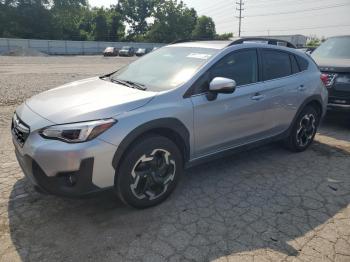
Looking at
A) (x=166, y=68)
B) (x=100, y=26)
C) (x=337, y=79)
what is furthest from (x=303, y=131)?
(x=100, y=26)

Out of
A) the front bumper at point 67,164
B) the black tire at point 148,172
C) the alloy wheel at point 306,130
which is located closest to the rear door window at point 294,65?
the alloy wheel at point 306,130

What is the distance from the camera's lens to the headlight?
289 centimetres

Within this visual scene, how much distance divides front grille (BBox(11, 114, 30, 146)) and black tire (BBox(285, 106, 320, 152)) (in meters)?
3.76

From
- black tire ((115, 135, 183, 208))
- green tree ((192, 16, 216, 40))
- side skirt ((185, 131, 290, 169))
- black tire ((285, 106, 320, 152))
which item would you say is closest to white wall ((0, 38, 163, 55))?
green tree ((192, 16, 216, 40))

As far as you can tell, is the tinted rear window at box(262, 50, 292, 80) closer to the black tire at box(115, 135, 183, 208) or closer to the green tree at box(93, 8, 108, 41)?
the black tire at box(115, 135, 183, 208)

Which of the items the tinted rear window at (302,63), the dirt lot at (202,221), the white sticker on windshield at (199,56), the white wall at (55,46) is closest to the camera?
the dirt lot at (202,221)

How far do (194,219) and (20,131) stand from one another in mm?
1902

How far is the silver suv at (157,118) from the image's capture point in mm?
2930

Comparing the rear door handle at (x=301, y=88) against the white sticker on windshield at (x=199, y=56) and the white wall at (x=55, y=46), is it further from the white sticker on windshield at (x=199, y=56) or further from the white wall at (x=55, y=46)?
the white wall at (x=55, y=46)

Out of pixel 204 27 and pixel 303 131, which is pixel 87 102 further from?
pixel 204 27

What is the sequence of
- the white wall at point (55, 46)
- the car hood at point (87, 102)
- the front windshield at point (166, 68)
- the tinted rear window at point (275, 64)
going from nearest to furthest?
the car hood at point (87, 102) → the front windshield at point (166, 68) → the tinted rear window at point (275, 64) → the white wall at point (55, 46)

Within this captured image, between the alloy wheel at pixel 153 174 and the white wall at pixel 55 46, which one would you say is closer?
the alloy wheel at pixel 153 174

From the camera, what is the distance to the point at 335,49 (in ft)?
26.1

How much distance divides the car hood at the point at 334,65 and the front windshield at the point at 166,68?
148 inches
